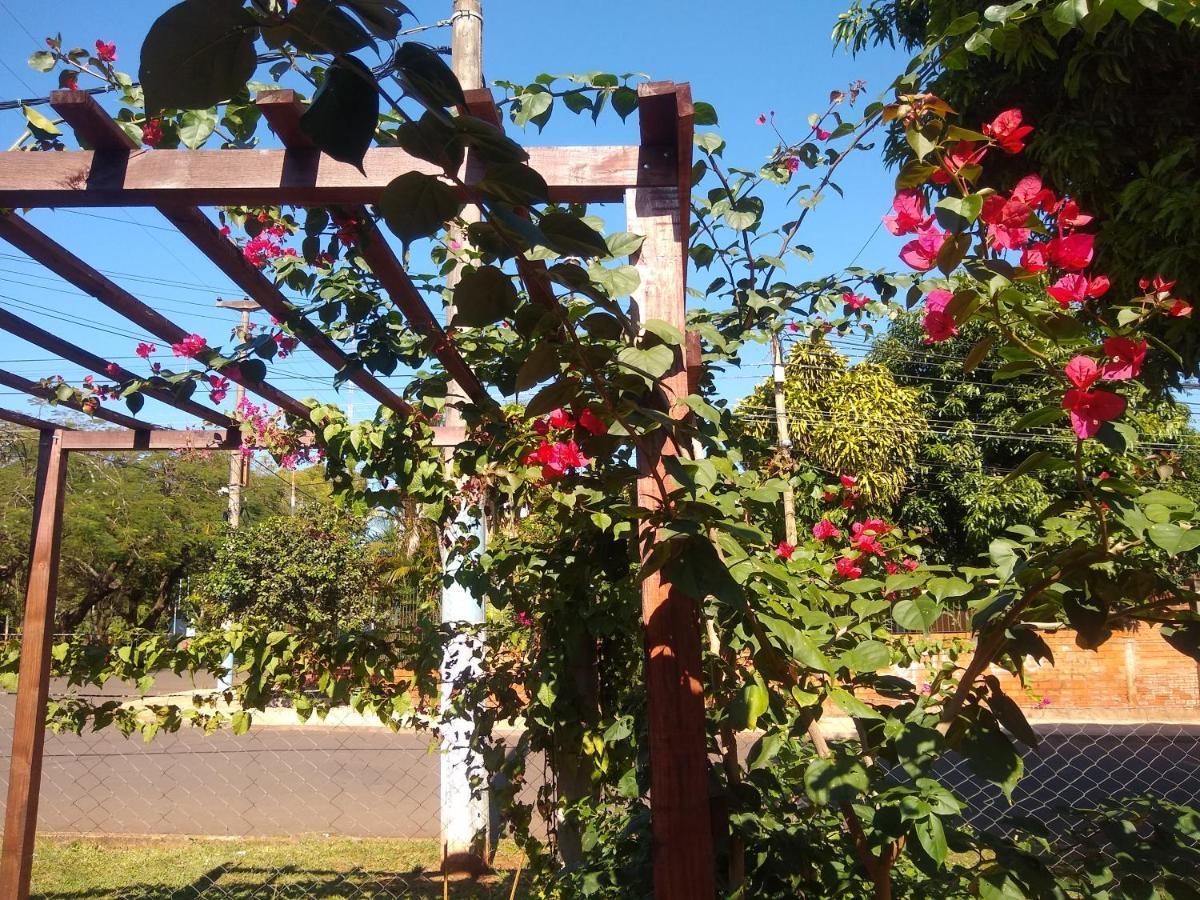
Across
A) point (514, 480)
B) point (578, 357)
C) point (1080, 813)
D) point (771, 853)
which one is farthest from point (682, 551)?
point (514, 480)

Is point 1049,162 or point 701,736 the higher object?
point 1049,162

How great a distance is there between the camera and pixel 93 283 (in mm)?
2477

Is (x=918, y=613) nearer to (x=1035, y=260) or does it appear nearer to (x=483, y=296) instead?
(x=1035, y=260)

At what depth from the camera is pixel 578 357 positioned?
1076mm

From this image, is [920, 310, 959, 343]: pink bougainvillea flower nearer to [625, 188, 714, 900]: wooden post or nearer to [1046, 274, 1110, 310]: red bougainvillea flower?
[1046, 274, 1110, 310]: red bougainvillea flower

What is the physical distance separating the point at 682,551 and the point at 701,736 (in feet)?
1.26

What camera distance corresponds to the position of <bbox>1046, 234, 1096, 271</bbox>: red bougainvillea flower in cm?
110

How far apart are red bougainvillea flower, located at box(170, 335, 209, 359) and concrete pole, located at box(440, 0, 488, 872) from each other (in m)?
0.89

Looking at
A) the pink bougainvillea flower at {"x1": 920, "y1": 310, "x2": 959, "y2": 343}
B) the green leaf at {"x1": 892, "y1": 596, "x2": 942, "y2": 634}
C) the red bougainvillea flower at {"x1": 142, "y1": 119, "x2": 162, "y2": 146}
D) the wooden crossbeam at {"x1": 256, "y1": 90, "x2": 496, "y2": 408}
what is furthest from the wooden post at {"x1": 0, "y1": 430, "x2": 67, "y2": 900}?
the pink bougainvillea flower at {"x1": 920, "y1": 310, "x2": 959, "y2": 343}

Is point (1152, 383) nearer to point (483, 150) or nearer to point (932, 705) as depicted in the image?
point (932, 705)

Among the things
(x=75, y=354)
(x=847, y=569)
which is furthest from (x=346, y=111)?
(x=75, y=354)

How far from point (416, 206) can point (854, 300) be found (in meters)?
2.31

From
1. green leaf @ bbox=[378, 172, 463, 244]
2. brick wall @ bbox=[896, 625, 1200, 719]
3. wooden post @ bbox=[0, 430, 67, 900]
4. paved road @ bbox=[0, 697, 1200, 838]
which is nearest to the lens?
green leaf @ bbox=[378, 172, 463, 244]

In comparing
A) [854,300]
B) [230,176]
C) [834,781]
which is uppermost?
[854,300]
